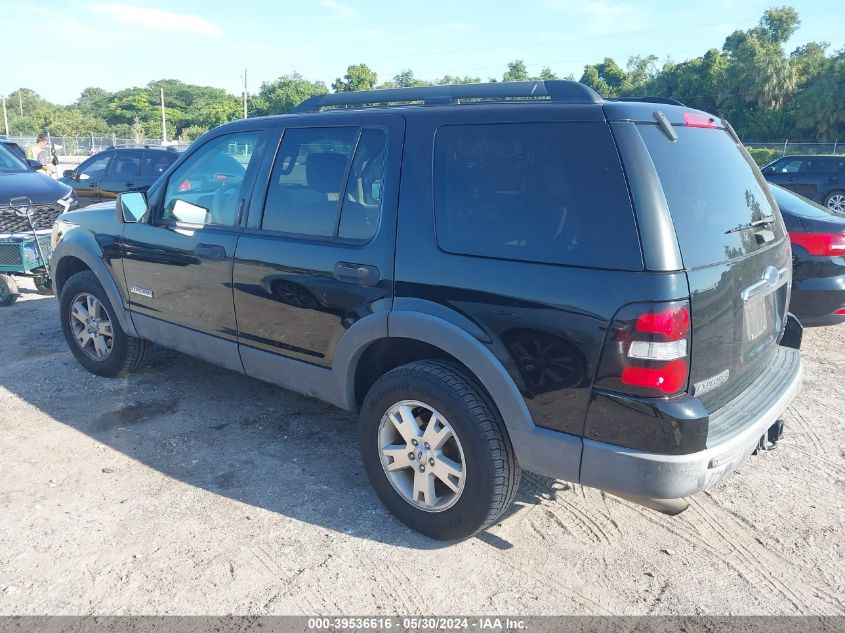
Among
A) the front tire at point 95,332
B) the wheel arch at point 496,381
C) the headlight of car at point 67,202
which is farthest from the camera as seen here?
the headlight of car at point 67,202

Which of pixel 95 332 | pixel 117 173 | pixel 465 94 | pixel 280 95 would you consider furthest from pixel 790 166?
pixel 280 95

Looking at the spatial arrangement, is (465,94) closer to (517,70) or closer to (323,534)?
(323,534)

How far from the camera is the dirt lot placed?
274cm

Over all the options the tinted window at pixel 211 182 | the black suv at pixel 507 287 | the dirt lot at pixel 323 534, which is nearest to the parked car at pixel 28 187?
the dirt lot at pixel 323 534

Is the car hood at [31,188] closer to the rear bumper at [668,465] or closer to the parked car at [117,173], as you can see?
the parked car at [117,173]

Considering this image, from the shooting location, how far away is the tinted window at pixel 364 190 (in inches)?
126

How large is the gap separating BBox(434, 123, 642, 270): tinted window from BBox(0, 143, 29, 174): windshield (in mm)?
7291

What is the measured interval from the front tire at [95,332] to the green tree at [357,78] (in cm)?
8840

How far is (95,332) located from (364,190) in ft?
9.52

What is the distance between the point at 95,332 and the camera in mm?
5031

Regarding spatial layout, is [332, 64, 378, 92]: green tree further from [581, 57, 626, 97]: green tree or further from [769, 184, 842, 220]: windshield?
[769, 184, 842, 220]: windshield

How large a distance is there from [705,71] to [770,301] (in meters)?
66.7

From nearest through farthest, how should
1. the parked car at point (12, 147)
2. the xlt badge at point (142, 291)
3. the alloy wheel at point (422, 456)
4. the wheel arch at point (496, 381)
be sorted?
the wheel arch at point (496, 381), the alloy wheel at point (422, 456), the xlt badge at point (142, 291), the parked car at point (12, 147)

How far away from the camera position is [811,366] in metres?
5.53
